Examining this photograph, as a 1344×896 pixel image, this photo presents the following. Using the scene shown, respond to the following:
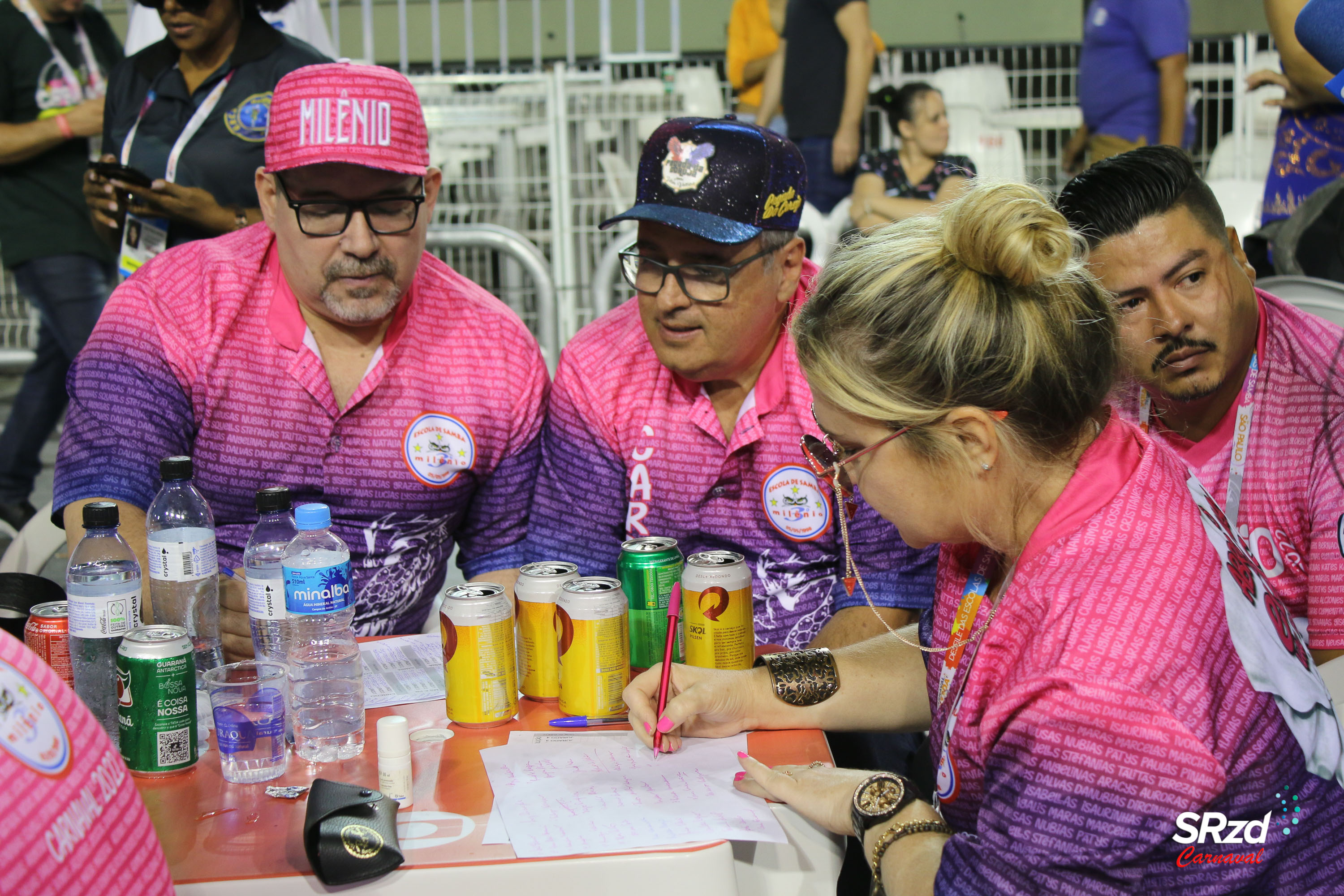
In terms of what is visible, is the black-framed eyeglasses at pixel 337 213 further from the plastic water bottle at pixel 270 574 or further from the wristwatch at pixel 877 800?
the wristwatch at pixel 877 800

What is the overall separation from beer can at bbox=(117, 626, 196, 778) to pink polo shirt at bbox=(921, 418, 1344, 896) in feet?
3.10

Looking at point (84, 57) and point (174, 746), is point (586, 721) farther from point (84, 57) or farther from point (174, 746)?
point (84, 57)

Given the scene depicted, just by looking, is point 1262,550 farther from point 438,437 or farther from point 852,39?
point 852,39

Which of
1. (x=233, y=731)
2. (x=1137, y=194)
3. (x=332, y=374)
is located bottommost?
(x=233, y=731)

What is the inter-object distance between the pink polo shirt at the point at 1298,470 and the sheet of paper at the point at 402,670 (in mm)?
1221

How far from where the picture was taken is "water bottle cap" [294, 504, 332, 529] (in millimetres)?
1579

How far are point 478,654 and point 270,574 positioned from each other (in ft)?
1.14

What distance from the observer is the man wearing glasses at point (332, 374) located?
2.17 m

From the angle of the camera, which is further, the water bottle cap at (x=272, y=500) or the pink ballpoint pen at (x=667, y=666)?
the water bottle cap at (x=272, y=500)

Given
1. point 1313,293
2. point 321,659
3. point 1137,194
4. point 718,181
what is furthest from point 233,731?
point 1313,293

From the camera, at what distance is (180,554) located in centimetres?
160

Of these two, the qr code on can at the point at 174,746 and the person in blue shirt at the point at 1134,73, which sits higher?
the person in blue shirt at the point at 1134,73

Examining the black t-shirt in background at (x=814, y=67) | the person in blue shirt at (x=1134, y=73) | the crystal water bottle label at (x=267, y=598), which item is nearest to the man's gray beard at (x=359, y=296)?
the crystal water bottle label at (x=267, y=598)

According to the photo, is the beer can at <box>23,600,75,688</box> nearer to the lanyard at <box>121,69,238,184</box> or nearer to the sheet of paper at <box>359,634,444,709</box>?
the sheet of paper at <box>359,634,444,709</box>
